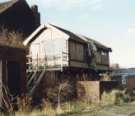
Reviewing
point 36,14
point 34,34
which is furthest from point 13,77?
point 36,14

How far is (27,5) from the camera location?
51062 mm

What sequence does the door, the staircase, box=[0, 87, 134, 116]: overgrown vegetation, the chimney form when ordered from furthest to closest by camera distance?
the chimney
the staircase
the door
box=[0, 87, 134, 116]: overgrown vegetation

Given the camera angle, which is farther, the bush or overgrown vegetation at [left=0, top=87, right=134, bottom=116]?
the bush

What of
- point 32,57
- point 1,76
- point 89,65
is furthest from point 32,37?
point 1,76

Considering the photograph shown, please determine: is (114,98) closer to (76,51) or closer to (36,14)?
(76,51)

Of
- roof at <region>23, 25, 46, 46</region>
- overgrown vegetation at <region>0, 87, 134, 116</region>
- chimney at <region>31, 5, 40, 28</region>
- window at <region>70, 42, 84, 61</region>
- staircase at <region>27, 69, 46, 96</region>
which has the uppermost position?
chimney at <region>31, 5, 40, 28</region>

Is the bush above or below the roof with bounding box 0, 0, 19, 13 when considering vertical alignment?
below

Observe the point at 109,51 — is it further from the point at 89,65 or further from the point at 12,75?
the point at 12,75

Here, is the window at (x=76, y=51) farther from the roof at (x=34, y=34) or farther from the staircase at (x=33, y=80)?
the staircase at (x=33, y=80)

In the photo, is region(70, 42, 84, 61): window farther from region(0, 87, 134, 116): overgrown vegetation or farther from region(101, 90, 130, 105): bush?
region(101, 90, 130, 105): bush

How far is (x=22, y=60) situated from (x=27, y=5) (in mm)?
25221

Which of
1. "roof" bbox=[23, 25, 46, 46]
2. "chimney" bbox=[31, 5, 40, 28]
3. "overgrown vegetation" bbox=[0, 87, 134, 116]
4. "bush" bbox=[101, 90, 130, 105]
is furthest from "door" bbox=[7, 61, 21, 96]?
"chimney" bbox=[31, 5, 40, 28]

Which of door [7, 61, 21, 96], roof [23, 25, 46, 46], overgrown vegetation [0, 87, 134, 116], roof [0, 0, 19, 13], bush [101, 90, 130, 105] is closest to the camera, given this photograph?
overgrown vegetation [0, 87, 134, 116]

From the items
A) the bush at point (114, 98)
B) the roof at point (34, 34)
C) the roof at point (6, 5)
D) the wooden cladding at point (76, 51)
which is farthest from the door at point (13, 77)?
the roof at point (6, 5)
